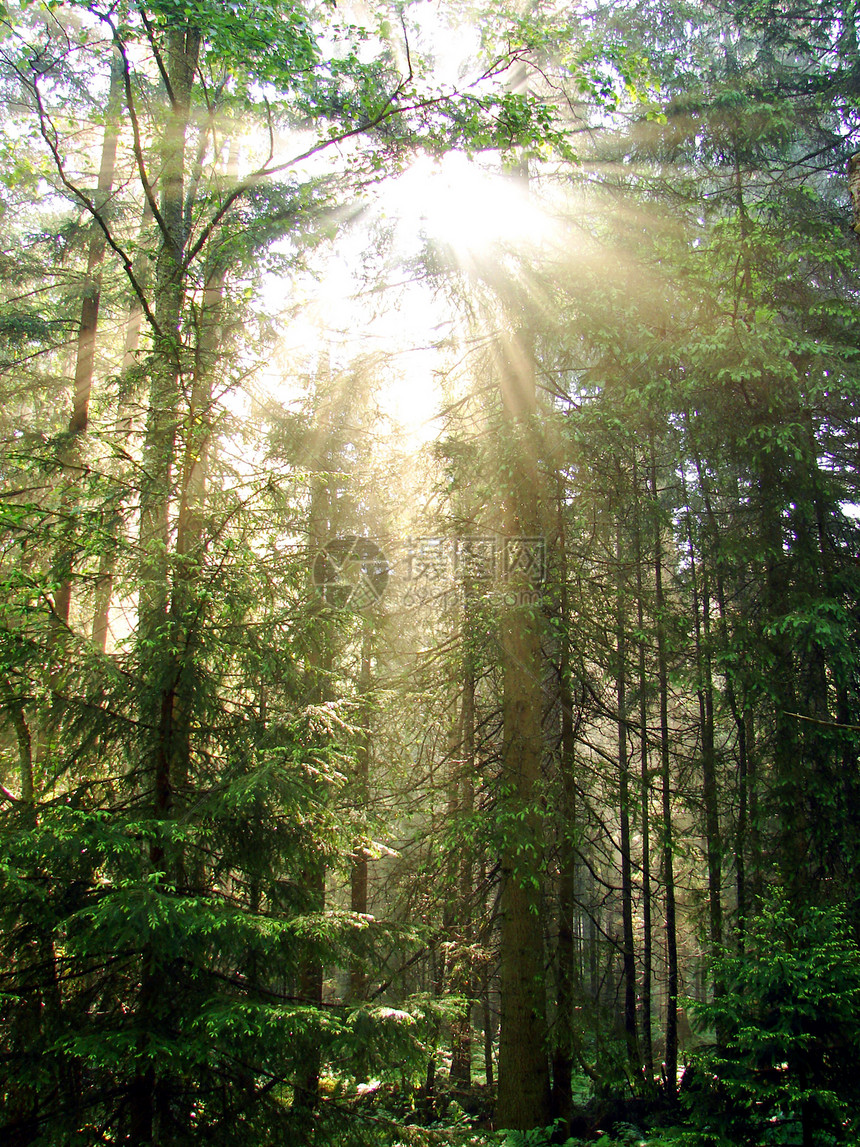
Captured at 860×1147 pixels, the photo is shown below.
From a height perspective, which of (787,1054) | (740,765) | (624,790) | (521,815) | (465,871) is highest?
(740,765)

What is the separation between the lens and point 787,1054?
4.30 metres

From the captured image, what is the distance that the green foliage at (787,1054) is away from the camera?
13.7 feet

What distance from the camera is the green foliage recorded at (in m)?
4.17

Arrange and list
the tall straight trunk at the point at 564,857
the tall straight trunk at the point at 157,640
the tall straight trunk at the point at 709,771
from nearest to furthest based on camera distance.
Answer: the tall straight trunk at the point at 157,640
the tall straight trunk at the point at 564,857
the tall straight trunk at the point at 709,771

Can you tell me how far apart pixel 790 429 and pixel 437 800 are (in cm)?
621

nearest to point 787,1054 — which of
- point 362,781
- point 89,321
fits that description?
point 362,781

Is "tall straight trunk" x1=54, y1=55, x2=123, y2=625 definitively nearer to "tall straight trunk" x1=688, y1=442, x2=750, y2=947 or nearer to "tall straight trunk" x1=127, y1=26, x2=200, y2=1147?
"tall straight trunk" x1=127, y1=26, x2=200, y2=1147

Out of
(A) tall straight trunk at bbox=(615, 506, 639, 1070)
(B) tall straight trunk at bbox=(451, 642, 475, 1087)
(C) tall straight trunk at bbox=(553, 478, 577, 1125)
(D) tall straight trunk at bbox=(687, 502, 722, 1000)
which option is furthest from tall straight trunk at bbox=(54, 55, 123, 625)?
(D) tall straight trunk at bbox=(687, 502, 722, 1000)

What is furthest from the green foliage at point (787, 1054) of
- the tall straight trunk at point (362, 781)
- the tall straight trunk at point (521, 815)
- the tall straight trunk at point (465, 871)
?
the tall straight trunk at point (465, 871)

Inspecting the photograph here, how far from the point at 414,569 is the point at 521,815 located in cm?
366

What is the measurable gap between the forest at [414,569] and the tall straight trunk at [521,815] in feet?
0.15

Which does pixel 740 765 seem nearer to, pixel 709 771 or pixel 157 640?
pixel 709 771

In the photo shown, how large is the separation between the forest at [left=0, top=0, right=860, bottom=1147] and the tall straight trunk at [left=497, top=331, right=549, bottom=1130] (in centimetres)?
5

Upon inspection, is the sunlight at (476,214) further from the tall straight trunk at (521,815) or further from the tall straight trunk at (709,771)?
the tall straight trunk at (709,771)
